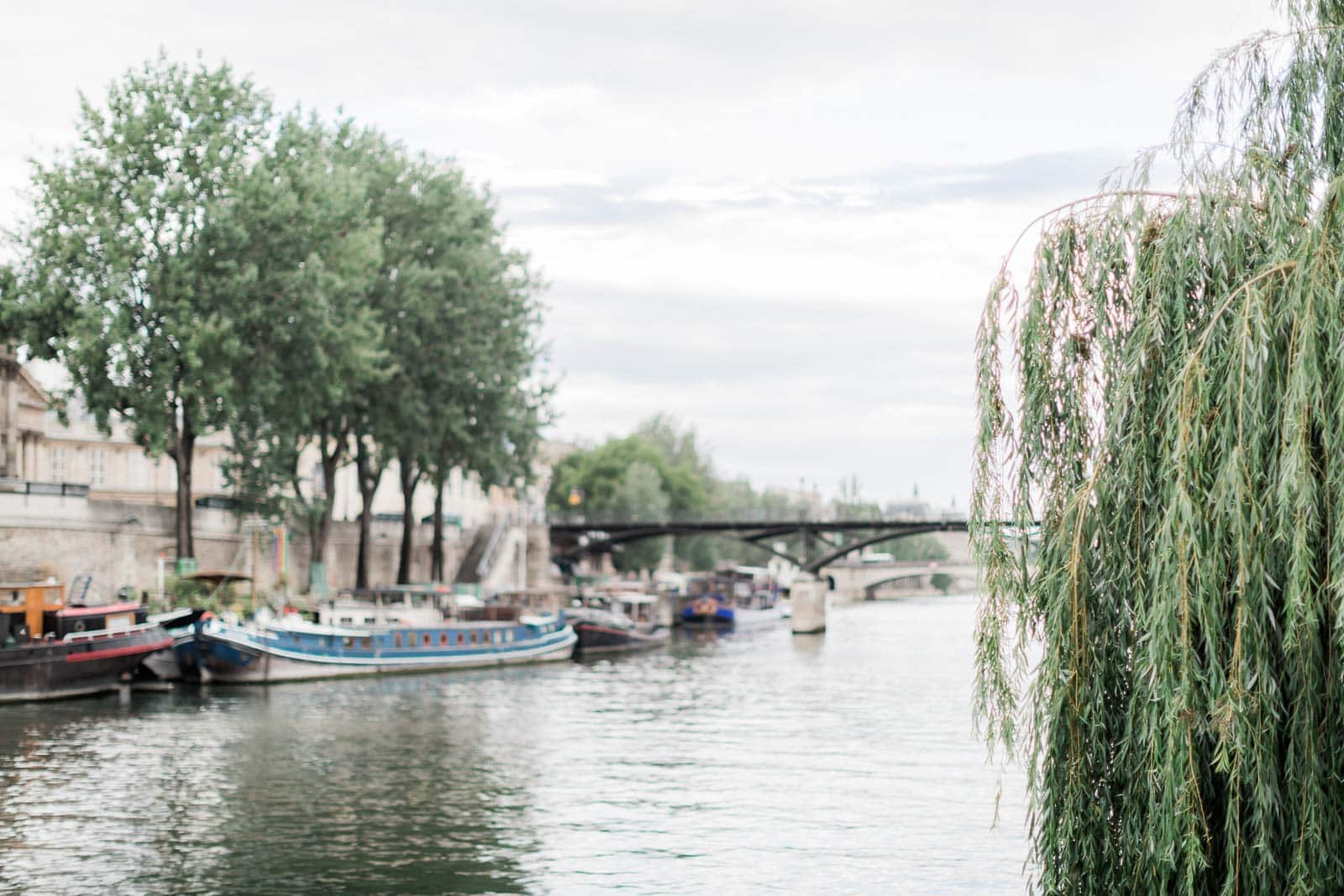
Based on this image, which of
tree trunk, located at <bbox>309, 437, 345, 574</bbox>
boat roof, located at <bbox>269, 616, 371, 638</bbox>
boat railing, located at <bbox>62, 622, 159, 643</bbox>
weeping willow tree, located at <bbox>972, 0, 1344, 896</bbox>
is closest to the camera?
weeping willow tree, located at <bbox>972, 0, 1344, 896</bbox>

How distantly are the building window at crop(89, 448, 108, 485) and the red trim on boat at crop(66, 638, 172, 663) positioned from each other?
44.1 m

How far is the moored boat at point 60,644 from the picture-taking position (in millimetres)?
38594

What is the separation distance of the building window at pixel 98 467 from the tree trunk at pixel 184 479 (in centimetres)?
3356

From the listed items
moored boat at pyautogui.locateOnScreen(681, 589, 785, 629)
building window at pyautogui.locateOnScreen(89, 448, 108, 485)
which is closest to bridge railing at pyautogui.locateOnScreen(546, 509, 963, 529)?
moored boat at pyautogui.locateOnScreen(681, 589, 785, 629)

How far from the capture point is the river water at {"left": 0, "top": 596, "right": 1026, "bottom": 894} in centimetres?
2053

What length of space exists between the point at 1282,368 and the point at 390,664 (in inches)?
1689

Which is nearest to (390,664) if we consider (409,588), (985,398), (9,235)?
(409,588)

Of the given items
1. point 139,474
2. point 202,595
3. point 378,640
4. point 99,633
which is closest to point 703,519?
point 139,474

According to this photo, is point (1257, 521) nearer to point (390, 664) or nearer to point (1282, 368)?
point (1282, 368)

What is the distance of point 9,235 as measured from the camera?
50.2 m

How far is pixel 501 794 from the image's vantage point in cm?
2706

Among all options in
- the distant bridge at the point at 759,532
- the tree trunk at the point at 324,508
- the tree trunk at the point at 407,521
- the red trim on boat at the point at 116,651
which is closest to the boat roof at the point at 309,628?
the red trim on boat at the point at 116,651

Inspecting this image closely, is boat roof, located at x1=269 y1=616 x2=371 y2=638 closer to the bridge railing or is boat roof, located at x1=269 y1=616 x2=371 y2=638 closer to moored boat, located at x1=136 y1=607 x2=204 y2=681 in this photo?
moored boat, located at x1=136 y1=607 x2=204 y2=681

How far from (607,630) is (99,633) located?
2976 cm
